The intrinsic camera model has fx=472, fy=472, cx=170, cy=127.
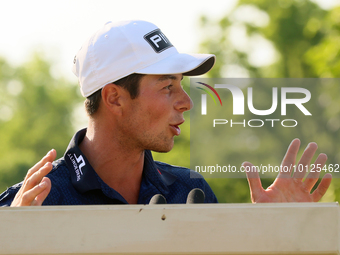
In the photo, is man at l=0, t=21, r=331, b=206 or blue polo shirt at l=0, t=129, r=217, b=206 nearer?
blue polo shirt at l=0, t=129, r=217, b=206

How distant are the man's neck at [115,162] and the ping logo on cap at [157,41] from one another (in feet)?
1.65

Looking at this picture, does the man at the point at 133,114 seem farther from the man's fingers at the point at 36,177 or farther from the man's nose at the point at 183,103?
the man's fingers at the point at 36,177

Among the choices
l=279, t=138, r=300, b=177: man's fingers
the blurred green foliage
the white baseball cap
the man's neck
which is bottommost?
the blurred green foliage

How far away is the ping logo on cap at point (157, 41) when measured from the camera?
2.39m

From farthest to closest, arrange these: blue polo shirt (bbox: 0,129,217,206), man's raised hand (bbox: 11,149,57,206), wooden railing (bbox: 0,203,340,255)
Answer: blue polo shirt (bbox: 0,129,217,206), man's raised hand (bbox: 11,149,57,206), wooden railing (bbox: 0,203,340,255)

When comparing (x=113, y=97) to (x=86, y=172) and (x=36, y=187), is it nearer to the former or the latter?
(x=86, y=172)

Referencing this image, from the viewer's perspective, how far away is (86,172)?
2.21 m

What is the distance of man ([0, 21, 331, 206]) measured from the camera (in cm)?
228

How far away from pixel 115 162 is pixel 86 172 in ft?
0.67

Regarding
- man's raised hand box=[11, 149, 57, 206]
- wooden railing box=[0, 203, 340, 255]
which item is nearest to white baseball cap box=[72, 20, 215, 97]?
man's raised hand box=[11, 149, 57, 206]

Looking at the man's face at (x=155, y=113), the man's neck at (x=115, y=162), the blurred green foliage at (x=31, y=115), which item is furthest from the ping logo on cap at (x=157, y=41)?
the blurred green foliage at (x=31, y=115)

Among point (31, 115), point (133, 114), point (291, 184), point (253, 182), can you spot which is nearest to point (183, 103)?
point (133, 114)

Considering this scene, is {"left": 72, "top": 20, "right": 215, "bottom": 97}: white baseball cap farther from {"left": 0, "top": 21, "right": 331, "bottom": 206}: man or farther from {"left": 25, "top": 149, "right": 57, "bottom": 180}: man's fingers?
{"left": 25, "top": 149, "right": 57, "bottom": 180}: man's fingers

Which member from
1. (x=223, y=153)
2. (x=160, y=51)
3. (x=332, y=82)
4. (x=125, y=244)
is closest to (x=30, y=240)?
(x=125, y=244)
